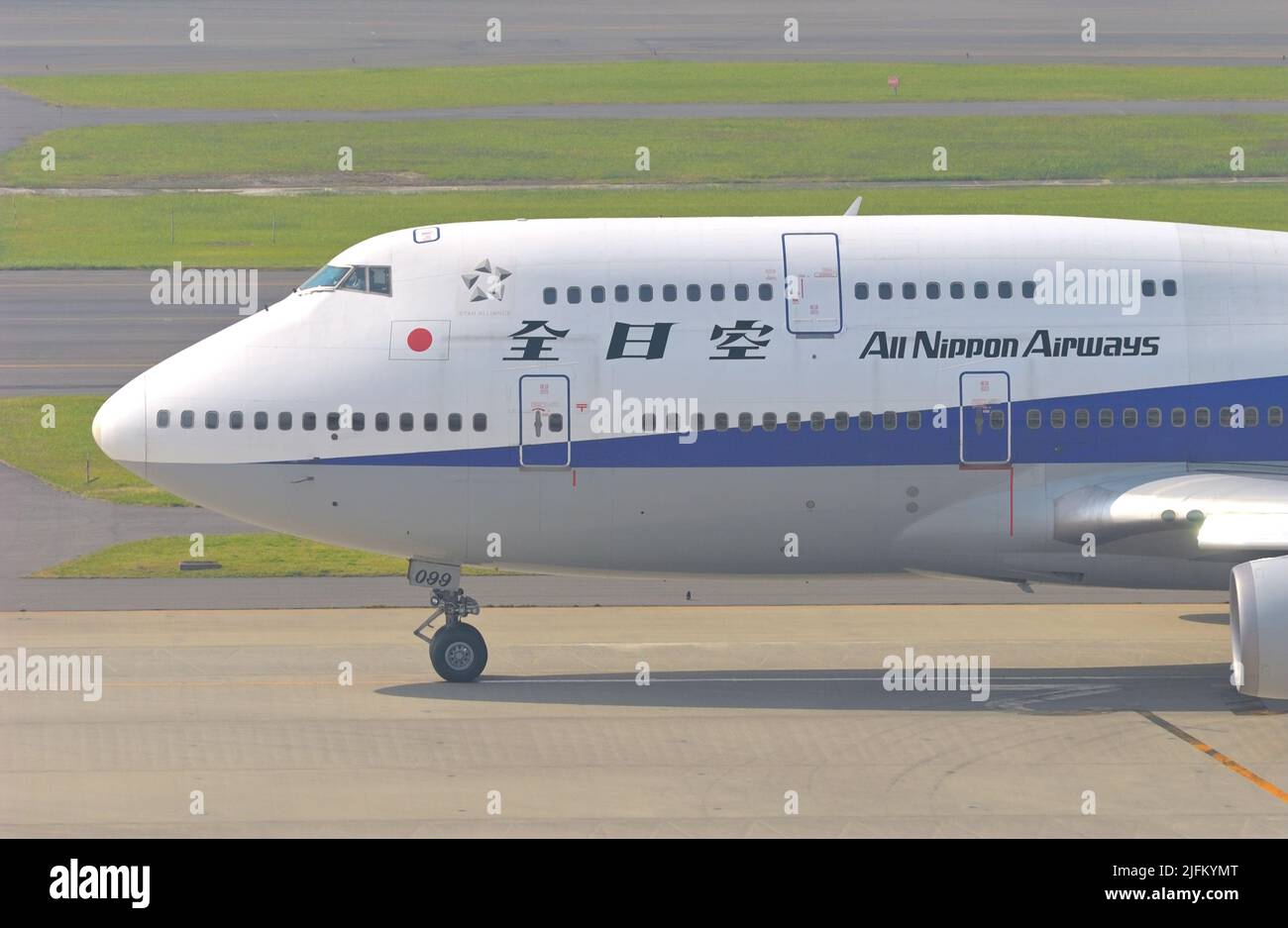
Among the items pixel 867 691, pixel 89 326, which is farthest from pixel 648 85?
pixel 867 691

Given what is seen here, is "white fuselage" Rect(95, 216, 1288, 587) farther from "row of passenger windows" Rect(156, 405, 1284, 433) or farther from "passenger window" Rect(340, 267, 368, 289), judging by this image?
"passenger window" Rect(340, 267, 368, 289)

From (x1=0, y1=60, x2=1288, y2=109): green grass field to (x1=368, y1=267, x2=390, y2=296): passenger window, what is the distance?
55.0 meters

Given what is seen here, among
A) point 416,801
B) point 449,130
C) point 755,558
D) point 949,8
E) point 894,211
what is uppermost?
point 949,8

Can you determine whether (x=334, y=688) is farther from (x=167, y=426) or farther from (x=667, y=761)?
(x=667, y=761)

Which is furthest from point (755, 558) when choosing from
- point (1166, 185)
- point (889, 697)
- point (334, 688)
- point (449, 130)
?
point (449, 130)

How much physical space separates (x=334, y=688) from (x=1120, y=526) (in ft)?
35.0

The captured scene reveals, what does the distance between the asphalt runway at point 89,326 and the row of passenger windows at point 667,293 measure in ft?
79.2

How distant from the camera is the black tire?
2620 centimetres

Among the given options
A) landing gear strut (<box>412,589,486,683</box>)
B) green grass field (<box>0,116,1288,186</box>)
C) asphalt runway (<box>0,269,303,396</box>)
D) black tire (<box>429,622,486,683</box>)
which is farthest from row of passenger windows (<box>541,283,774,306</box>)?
green grass field (<box>0,116,1288,186</box>)

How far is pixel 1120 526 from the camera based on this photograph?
2495cm

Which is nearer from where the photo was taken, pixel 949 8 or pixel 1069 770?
pixel 1069 770

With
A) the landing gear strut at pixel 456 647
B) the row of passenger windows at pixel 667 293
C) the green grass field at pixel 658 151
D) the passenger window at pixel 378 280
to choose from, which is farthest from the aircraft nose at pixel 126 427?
the green grass field at pixel 658 151

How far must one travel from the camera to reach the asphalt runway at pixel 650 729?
20.3 m

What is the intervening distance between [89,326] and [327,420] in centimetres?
3042
